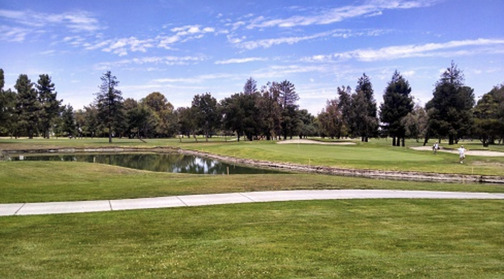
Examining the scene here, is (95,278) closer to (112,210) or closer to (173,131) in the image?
(112,210)

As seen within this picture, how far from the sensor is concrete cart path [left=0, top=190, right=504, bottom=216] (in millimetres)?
11000

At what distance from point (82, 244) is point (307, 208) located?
667cm

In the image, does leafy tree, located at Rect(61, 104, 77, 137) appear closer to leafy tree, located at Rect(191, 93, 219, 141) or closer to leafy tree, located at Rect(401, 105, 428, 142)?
leafy tree, located at Rect(191, 93, 219, 141)

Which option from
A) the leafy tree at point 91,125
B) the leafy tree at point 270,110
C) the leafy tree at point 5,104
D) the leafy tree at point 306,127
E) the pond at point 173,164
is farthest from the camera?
the leafy tree at point 306,127

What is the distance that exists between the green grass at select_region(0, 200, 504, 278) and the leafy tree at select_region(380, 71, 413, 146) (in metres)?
65.5

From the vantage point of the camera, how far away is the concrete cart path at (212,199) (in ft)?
36.1

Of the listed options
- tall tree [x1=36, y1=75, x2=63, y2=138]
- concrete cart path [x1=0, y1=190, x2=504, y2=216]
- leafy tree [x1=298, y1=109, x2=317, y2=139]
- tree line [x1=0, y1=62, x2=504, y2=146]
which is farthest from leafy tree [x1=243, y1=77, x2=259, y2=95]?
concrete cart path [x1=0, y1=190, x2=504, y2=216]

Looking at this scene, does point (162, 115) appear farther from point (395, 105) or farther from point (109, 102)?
point (395, 105)

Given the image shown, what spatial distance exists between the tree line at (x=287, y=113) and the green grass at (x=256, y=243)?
6265cm

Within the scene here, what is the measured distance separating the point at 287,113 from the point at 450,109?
3740 centimetres

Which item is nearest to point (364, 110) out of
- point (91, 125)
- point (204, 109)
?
point (204, 109)

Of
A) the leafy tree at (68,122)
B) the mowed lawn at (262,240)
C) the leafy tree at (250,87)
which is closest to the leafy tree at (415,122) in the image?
the leafy tree at (250,87)

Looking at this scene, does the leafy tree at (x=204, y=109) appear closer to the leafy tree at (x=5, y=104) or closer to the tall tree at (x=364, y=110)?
the tall tree at (x=364, y=110)

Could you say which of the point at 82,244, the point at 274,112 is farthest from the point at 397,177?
the point at 274,112
